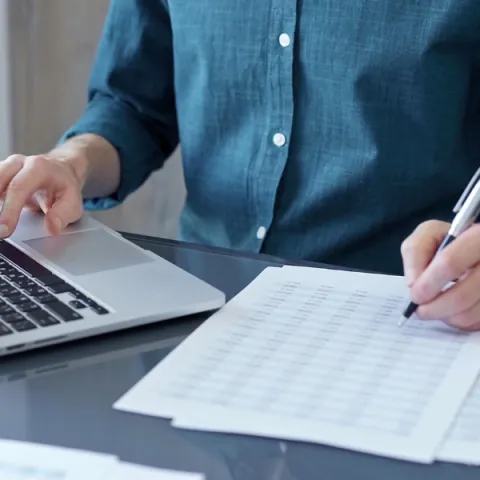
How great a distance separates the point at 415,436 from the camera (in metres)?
0.49

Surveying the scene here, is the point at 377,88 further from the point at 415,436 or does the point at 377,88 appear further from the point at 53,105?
the point at 53,105

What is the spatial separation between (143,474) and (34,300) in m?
0.22

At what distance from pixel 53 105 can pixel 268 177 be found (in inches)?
30.0

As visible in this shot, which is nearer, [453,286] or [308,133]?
[453,286]

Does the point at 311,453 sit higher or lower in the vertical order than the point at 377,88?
lower

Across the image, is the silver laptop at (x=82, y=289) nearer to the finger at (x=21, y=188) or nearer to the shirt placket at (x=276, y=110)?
the finger at (x=21, y=188)

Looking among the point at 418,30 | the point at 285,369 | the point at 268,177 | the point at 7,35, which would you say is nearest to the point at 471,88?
the point at 418,30

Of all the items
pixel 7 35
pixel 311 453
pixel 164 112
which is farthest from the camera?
pixel 7 35

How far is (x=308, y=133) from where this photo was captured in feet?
3.07

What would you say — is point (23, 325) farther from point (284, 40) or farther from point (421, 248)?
point (284, 40)

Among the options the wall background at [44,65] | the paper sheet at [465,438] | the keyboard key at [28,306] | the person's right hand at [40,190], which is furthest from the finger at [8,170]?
the wall background at [44,65]

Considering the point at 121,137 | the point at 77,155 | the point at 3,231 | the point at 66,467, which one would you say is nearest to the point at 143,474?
the point at 66,467

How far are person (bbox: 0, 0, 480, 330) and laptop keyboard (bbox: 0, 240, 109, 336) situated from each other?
0.12m

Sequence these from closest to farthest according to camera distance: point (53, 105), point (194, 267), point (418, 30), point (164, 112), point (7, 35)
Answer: point (194, 267)
point (418, 30)
point (164, 112)
point (7, 35)
point (53, 105)
